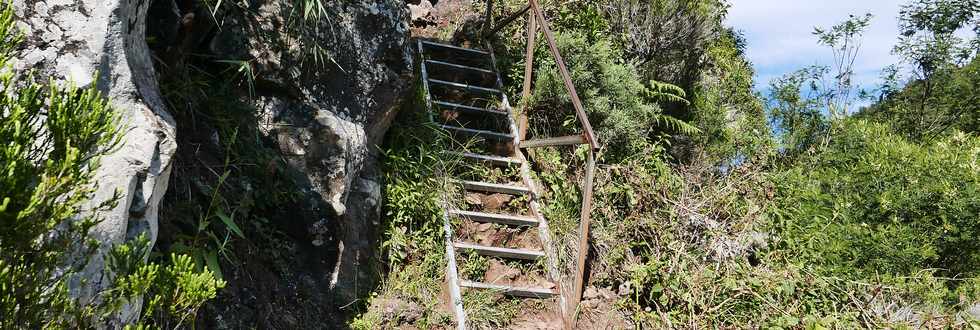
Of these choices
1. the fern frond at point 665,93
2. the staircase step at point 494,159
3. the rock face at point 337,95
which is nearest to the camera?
the rock face at point 337,95

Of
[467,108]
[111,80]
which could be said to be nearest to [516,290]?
[467,108]

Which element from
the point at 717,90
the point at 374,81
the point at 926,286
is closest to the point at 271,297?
the point at 374,81

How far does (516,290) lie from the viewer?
4.25 metres

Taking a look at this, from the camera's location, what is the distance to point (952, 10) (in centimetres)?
943

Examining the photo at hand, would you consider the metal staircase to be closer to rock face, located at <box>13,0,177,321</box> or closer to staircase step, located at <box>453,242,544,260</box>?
staircase step, located at <box>453,242,544,260</box>

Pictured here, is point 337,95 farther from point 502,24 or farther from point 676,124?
point 676,124

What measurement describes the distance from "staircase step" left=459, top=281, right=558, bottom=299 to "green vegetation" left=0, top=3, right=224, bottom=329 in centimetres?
256

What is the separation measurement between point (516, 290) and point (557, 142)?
1.06 meters

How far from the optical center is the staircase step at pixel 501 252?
439cm

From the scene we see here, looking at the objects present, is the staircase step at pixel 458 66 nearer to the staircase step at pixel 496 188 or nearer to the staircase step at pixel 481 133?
the staircase step at pixel 481 133

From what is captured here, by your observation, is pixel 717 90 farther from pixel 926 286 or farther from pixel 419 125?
pixel 419 125

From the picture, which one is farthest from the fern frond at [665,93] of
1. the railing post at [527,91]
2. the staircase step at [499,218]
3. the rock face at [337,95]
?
the rock face at [337,95]

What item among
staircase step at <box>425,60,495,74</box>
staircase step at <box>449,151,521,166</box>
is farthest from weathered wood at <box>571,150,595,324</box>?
staircase step at <box>425,60,495,74</box>

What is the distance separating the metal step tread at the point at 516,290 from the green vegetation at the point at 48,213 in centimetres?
256
